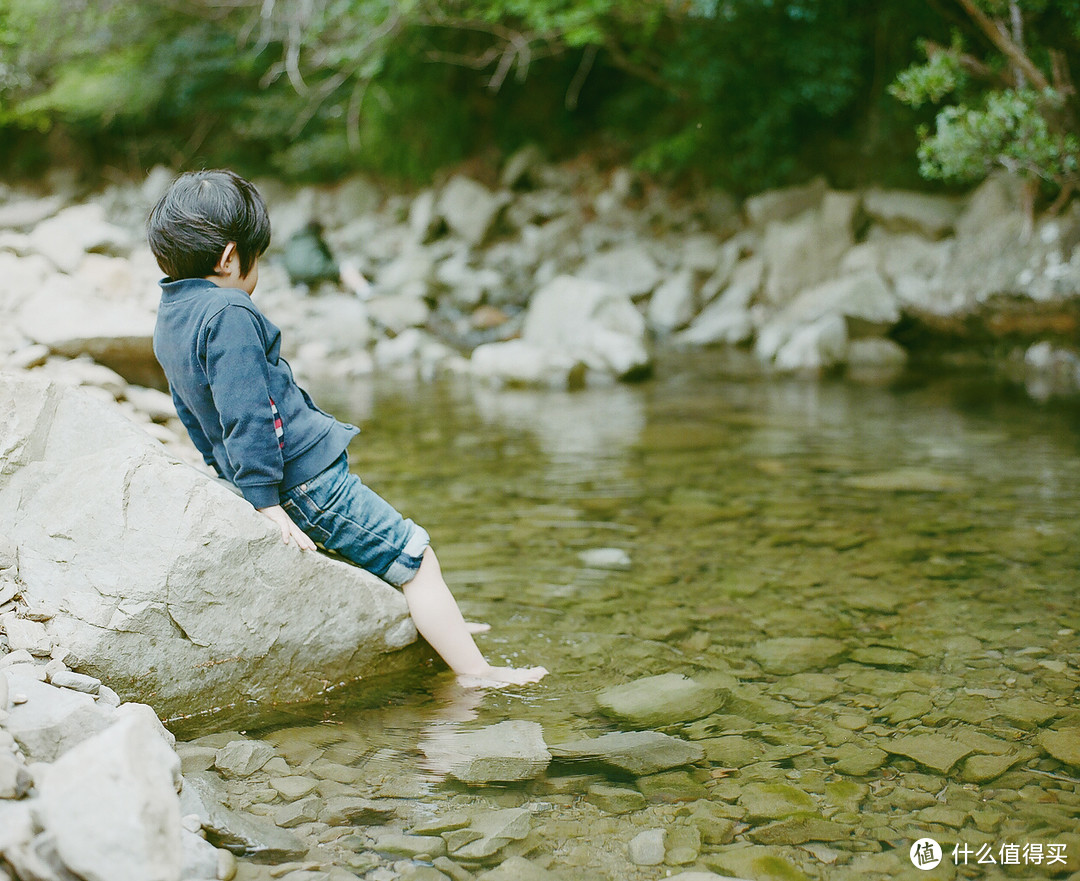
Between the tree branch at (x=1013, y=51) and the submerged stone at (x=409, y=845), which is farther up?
the tree branch at (x=1013, y=51)

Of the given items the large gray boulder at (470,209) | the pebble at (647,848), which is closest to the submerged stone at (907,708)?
the pebble at (647,848)

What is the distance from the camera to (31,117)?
57.2ft

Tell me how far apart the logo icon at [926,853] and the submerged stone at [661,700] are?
641 mm

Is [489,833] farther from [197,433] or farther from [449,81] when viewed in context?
[449,81]

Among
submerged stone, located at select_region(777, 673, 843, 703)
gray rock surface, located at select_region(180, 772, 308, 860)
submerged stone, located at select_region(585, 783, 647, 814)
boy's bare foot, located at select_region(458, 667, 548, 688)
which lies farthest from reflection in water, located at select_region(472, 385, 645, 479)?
gray rock surface, located at select_region(180, 772, 308, 860)

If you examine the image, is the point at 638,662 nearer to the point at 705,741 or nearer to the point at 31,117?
the point at 705,741

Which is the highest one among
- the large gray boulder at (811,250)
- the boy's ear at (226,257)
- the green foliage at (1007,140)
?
the green foliage at (1007,140)

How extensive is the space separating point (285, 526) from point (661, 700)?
1058 millimetres

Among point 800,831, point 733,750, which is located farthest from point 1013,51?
point 800,831

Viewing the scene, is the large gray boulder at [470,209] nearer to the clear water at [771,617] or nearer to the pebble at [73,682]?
the clear water at [771,617]

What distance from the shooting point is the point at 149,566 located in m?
2.07

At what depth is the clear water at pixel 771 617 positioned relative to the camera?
1811mm

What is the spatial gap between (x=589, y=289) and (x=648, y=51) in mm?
5165

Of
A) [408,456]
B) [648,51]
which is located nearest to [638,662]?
[408,456]
